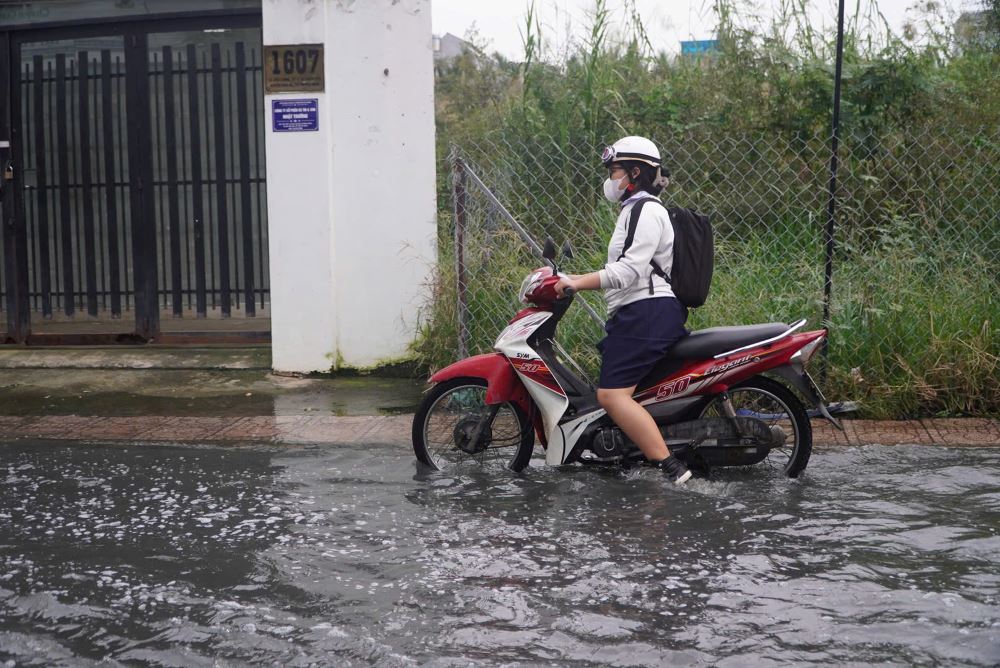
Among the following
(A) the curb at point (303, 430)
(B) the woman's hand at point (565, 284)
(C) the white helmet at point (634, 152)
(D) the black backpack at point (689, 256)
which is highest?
(C) the white helmet at point (634, 152)

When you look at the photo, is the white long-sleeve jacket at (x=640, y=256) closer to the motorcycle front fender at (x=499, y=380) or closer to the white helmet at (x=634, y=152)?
the white helmet at (x=634, y=152)

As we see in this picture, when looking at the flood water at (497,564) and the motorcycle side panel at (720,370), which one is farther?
the motorcycle side panel at (720,370)

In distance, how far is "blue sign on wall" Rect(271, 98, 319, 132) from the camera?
29.3 feet

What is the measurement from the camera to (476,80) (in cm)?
1516

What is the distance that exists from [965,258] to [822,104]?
68.6 inches

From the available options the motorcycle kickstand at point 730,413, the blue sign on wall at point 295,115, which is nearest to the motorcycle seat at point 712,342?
the motorcycle kickstand at point 730,413

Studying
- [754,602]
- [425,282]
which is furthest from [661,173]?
[425,282]

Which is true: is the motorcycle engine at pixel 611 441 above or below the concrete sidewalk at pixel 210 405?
above

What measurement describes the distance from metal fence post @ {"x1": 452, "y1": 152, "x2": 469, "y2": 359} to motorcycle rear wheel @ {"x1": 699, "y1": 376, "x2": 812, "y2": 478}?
2.40 metres

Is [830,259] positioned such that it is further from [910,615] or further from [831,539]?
[910,615]

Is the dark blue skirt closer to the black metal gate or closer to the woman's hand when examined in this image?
the woman's hand

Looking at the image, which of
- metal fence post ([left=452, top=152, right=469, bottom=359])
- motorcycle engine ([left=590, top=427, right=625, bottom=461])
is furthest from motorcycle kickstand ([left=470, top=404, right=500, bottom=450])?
metal fence post ([left=452, top=152, right=469, bottom=359])

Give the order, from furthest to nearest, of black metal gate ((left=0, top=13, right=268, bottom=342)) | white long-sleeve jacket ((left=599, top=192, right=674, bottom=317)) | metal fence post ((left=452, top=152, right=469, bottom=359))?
black metal gate ((left=0, top=13, right=268, bottom=342)) → metal fence post ((left=452, top=152, right=469, bottom=359)) → white long-sleeve jacket ((left=599, top=192, right=674, bottom=317))

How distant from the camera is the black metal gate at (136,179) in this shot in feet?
33.1
